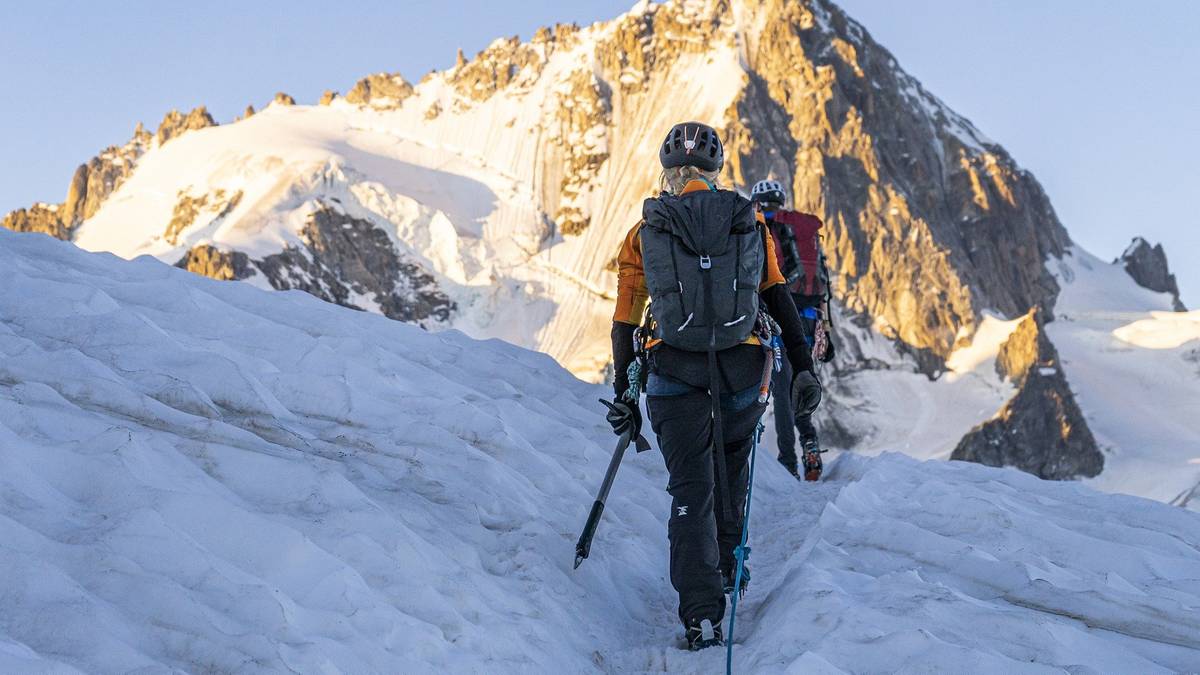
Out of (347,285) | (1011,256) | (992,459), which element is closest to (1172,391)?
(992,459)

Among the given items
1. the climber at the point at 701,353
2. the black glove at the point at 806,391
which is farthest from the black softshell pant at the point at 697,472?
the black glove at the point at 806,391

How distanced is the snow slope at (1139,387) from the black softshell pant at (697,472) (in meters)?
95.7

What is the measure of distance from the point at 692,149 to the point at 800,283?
16.7 ft

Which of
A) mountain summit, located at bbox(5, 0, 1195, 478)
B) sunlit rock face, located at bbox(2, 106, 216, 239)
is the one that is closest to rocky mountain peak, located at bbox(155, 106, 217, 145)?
sunlit rock face, located at bbox(2, 106, 216, 239)

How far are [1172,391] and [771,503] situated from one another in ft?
395

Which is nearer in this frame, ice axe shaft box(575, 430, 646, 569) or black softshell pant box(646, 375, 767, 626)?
black softshell pant box(646, 375, 767, 626)

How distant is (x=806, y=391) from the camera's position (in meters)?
5.93

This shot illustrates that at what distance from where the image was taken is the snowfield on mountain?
4.29m

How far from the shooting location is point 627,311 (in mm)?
6066

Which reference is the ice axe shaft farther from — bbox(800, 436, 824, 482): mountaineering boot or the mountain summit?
the mountain summit

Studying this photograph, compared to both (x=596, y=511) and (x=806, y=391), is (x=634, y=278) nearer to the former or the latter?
(x=806, y=391)

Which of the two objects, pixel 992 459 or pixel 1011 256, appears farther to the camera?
pixel 1011 256

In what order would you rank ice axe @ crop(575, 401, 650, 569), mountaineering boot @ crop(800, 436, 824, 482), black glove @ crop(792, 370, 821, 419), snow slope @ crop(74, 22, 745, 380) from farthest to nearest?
snow slope @ crop(74, 22, 745, 380) < mountaineering boot @ crop(800, 436, 824, 482) < ice axe @ crop(575, 401, 650, 569) < black glove @ crop(792, 370, 821, 419)

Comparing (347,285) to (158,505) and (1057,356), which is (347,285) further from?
(158,505)
